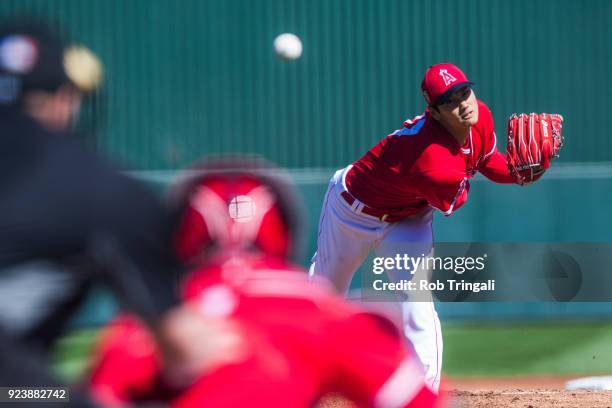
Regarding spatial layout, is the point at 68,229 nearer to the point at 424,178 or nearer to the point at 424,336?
the point at 424,336

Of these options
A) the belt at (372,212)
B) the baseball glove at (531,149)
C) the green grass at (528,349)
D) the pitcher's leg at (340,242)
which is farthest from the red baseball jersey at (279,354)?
the green grass at (528,349)

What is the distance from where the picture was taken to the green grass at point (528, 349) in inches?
262

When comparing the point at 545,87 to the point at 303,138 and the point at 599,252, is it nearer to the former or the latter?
the point at 599,252

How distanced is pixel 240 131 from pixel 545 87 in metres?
2.76

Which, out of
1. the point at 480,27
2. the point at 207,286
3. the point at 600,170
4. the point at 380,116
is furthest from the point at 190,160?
the point at 207,286

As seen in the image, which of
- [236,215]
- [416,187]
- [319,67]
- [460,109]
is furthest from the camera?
[319,67]

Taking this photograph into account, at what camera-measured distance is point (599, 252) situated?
826 centimetres

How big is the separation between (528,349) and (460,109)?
3006mm

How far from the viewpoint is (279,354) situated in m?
2.07

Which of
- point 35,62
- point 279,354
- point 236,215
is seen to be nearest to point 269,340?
point 279,354

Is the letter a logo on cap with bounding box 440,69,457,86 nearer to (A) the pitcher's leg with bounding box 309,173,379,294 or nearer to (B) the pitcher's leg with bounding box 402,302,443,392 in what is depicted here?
(A) the pitcher's leg with bounding box 309,173,379,294

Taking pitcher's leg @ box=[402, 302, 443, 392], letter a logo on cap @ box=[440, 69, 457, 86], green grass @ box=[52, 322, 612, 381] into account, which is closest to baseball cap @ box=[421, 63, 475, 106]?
letter a logo on cap @ box=[440, 69, 457, 86]

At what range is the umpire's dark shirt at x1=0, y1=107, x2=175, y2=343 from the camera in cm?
176

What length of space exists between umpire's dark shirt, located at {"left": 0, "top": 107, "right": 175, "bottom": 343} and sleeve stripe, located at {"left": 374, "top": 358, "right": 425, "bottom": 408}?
0.65 meters
